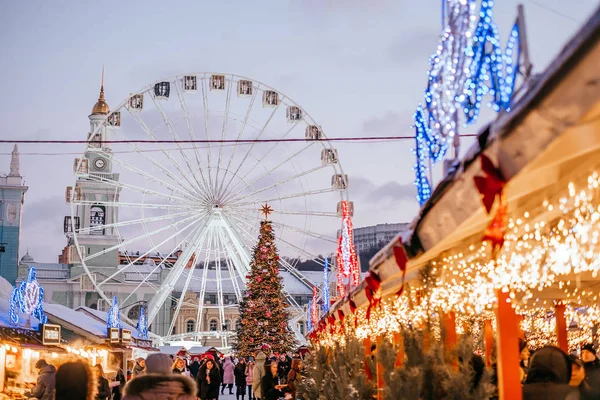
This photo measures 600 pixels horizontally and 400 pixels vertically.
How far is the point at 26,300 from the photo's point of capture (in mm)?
20266

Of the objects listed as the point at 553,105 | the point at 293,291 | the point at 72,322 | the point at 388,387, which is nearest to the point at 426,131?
the point at 388,387

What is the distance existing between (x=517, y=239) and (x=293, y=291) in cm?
9277

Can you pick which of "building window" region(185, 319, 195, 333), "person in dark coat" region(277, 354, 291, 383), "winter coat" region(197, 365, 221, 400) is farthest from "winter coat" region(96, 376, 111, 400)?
"building window" region(185, 319, 195, 333)

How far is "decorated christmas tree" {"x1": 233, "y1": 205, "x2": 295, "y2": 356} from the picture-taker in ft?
114

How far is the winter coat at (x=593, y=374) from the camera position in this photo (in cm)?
746

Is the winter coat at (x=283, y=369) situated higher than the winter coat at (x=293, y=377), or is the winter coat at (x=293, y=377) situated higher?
the winter coat at (x=283, y=369)

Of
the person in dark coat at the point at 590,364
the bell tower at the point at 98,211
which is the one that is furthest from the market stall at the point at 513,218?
the bell tower at the point at 98,211

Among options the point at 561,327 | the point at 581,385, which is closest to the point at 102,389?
the point at 561,327

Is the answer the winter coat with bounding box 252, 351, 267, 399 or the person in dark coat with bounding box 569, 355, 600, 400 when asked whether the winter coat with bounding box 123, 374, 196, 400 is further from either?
the winter coat with bounding box 252, 351, 267, 399

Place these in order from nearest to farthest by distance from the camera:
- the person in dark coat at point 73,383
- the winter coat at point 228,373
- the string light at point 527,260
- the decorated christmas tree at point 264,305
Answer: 1. the string light at point 527,260
2. the person in dark coat at point 73,383
3. the winter coat at point 228,373
4. the decorated christmas tree at point 264,305

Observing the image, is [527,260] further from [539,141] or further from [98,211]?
[98,211]

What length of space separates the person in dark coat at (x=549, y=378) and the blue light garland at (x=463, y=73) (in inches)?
83.7

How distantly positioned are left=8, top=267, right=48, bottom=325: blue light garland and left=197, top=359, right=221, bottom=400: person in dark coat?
435 cm

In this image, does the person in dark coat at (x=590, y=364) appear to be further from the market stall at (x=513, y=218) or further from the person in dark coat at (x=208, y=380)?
the person in dark coat at (x=208, y=380)
